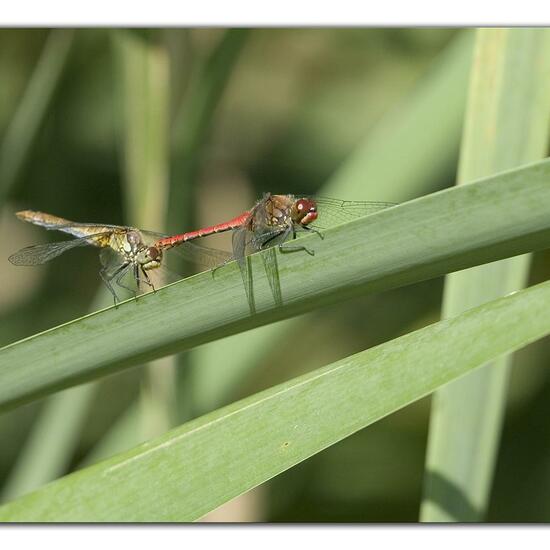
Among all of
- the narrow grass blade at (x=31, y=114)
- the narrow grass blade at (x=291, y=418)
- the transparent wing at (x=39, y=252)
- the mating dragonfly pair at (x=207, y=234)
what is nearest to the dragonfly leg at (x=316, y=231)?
the mating dragonfly pair at (x=207, y=234)

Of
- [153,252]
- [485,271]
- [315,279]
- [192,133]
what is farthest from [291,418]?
[192,133]

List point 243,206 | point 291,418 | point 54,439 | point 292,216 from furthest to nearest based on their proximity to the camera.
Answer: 1. point 243,206
2. point 54,439
3. point 292,216
4. point 291,418

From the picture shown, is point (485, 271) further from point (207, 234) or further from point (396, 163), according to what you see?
point (207, 234)

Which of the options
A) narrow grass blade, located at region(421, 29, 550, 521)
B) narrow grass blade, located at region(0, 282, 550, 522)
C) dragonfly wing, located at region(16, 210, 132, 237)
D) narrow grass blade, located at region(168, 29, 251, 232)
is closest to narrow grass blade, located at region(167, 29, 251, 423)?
narrow grass blade, located at region(168, 29, 251, 232)
